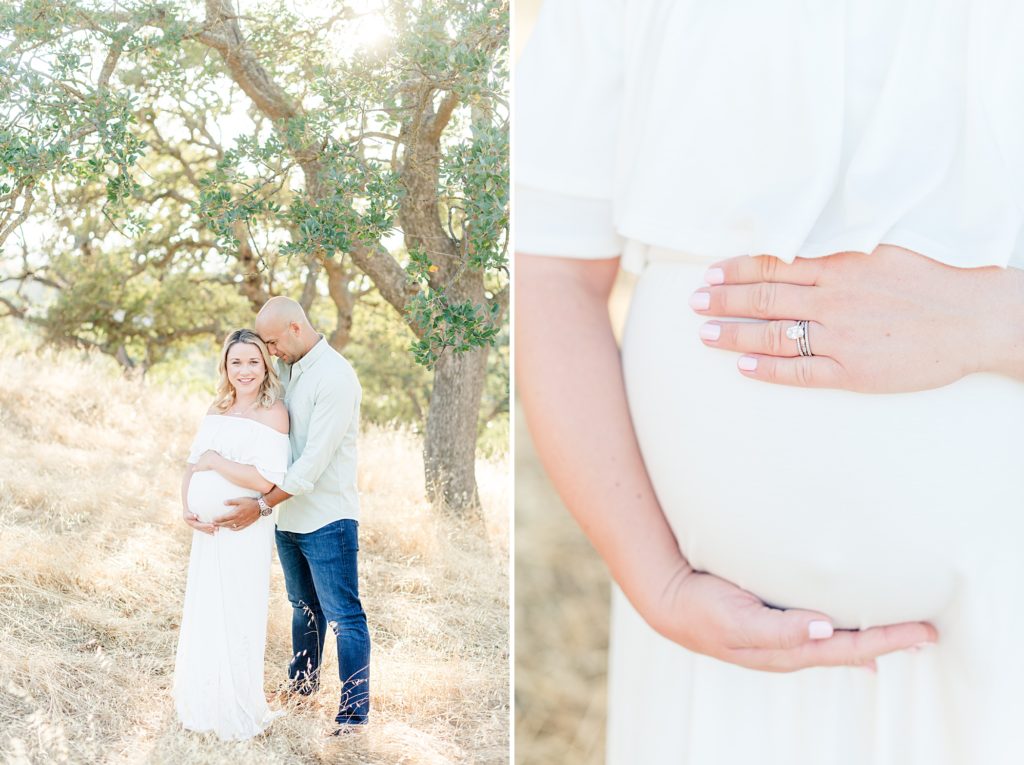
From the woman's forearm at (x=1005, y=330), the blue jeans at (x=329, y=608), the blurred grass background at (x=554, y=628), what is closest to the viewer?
the woman's forearm at (x=1005, y=330)

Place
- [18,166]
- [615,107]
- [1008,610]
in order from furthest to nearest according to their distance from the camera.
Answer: [18,166], [615,107], [1008,610]

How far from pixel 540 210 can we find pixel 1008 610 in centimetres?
55

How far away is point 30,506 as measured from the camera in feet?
7.30

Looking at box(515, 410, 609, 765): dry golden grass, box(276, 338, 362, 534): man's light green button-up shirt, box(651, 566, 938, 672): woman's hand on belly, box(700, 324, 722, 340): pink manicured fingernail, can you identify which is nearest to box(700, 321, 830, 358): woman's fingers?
box(700, 324, 722, 340): pink manicured fingernail

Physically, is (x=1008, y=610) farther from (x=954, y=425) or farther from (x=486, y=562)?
(x=486, y=562)

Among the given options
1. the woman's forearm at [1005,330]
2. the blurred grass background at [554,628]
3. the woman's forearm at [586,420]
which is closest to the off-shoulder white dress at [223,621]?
the blurred grass background at [554,628]

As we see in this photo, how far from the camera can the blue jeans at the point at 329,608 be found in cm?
198

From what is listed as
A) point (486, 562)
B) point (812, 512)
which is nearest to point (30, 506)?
point (486, 562)

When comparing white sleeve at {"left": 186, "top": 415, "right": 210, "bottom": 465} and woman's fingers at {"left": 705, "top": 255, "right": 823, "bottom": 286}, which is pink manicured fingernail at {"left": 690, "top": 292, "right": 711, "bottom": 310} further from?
white sleeve at {"left": 186, "top": 415, "right": 210, "bottom": 465}

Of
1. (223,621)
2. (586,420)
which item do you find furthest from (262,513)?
(586,420)

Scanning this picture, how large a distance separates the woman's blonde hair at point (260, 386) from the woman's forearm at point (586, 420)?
1123 millimetres

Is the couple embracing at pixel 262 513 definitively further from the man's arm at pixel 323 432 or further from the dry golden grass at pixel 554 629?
the dry golden grass at pixel 554 629

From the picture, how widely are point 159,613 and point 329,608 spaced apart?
0.42 metres

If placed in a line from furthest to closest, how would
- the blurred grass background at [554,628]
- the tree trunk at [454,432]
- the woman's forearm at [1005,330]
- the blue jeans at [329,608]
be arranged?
the tree trunk at [454,432] → the blue jeans at [329,608] → the blurred grass background at [554,628] → the woman's forearm at [1005,330]
